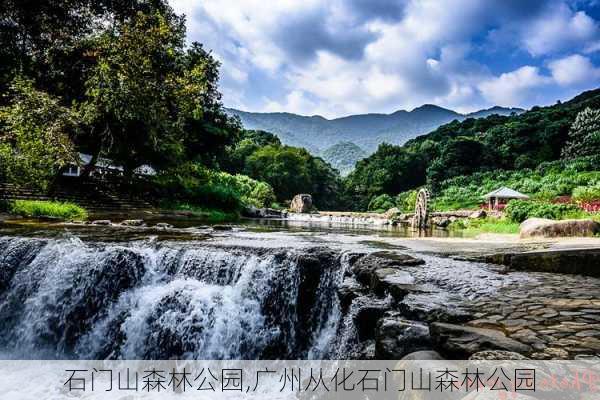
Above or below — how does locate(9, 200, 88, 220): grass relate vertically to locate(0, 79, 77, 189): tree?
below

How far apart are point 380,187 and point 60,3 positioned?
45572 mm

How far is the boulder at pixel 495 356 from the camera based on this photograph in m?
2.17

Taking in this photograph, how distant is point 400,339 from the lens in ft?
9.87

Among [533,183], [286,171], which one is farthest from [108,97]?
[286,171]

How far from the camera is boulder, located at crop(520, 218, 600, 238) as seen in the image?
32.6ft

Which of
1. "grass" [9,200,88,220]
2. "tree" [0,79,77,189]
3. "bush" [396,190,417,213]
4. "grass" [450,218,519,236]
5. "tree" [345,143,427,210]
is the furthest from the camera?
"tree" [345,143,427,210]

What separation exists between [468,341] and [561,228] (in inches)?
382

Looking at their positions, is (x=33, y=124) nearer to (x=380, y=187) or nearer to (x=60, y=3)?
(x=60, y=3)

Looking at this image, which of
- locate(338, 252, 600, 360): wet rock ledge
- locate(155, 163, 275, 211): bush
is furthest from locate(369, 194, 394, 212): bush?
locate(338, 252, 600, 360): wet rock ledge

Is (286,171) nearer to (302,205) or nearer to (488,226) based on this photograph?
(302,205)

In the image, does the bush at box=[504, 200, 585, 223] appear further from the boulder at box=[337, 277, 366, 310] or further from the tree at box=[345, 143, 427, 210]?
the tree at box=[345, 143, 427, 210]

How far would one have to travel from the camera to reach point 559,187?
26.9 meters

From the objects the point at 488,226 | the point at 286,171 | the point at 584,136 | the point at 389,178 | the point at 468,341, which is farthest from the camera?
the point at 389,178

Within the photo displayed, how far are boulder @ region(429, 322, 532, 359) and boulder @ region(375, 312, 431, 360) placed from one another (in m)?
0.12
